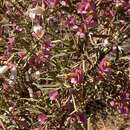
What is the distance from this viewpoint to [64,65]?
3.00m

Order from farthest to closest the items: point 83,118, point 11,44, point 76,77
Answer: point 11,44 < point 83,118 < point 76,77

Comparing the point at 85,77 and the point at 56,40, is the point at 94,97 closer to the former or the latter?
the point at 85,77

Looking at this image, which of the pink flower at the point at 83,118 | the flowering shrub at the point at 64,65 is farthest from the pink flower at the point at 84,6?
the pink flower at the point at 83,118

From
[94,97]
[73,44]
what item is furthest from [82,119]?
[73,44]

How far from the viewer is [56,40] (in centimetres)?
302

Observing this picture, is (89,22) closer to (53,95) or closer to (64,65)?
(64,65)

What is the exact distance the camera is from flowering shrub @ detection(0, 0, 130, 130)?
2938 millimetres

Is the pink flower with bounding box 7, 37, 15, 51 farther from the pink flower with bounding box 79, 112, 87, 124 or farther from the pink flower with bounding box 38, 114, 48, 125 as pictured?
the pink flower with bounding box 79, 112, 87, 124

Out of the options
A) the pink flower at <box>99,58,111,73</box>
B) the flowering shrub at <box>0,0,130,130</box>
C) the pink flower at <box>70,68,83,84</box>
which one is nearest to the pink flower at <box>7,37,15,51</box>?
the flowering shrub at <box>0,0,130,130</box>

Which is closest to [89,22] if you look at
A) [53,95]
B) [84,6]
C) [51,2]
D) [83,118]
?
[84,6]

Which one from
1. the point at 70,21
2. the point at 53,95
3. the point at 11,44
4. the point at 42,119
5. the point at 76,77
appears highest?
the point at 70,21

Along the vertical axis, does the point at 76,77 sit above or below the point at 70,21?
below

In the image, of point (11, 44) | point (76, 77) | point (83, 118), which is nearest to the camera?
point (76, 77)

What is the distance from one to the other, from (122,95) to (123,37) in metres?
0.40
